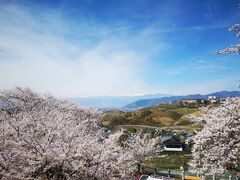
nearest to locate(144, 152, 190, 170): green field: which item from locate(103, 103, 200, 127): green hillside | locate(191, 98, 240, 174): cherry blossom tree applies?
locate(191, 98, 240, 174): cherry blossom tree

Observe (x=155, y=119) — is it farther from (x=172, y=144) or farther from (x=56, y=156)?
(x=56, y=156)

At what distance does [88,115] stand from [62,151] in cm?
3866

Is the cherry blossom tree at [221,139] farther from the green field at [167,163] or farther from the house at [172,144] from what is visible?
the house at [172,144]

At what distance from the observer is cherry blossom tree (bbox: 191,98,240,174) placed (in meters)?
16.7

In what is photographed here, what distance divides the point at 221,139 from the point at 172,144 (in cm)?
6799

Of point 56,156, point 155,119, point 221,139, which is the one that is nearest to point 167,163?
point 221,139

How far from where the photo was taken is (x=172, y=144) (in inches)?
3285

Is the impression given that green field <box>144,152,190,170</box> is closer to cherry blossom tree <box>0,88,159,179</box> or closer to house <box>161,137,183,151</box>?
house <box>161,137,183,151</box>

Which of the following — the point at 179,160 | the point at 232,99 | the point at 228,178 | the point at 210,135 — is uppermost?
the point at 232,99

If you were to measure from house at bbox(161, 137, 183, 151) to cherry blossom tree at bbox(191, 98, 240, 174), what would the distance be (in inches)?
2573

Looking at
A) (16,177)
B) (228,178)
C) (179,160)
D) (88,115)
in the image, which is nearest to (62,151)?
(16,177)

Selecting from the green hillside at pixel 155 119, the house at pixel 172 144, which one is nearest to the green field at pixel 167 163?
the house at pixel 172 144

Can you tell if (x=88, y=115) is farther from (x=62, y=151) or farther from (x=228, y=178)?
(x=62, y=151)

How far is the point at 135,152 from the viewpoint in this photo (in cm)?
4191
